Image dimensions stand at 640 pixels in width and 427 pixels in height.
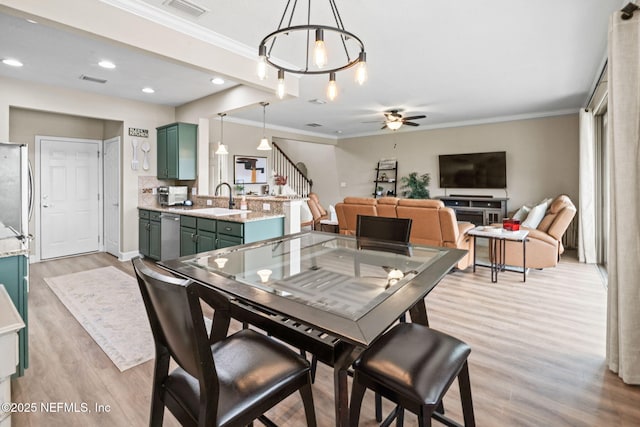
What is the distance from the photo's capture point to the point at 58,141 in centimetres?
523

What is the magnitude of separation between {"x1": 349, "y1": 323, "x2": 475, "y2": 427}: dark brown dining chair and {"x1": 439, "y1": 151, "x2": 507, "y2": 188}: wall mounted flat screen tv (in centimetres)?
650

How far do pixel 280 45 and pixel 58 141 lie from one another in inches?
172

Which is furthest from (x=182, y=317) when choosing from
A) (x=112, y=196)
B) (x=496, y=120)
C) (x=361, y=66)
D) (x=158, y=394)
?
(x=496, y=120)

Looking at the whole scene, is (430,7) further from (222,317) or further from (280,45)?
(222,317)

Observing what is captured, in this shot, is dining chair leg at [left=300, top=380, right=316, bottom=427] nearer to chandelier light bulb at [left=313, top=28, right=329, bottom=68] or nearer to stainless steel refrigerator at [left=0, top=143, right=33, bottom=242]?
chandelier light bulb at [left=313, top=28, right=329, bottom=68]

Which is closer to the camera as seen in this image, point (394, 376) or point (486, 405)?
point (394, 376)

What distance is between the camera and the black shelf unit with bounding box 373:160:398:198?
8.51 meters

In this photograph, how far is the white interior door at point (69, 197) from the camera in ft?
16.9

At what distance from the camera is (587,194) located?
4941 mm

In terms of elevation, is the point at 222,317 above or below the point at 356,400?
above

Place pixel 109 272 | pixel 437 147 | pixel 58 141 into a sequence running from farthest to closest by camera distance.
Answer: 1. pixel 437 147
2. pixel 58 141
3. pixel 109 272

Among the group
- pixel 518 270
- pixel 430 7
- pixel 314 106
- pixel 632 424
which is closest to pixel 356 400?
pixel 632 424

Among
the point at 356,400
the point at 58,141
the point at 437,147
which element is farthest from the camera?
the point at 437,147

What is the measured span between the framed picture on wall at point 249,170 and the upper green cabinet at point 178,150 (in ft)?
5.78
